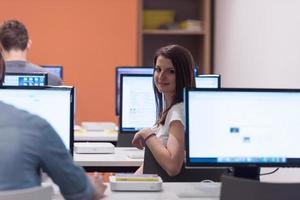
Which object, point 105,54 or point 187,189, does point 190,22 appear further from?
point 187,189

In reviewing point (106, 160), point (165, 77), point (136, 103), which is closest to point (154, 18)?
point (136, 103)

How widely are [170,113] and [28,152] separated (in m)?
1.19

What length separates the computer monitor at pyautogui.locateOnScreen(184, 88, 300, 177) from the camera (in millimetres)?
2576

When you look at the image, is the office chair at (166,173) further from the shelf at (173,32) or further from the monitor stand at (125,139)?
the shelf at (173,32)

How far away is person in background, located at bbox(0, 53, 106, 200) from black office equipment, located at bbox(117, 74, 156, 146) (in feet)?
6.70

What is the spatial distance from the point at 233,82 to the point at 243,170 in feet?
11.0

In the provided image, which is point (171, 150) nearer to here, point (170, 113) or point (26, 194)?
point (170, 113)

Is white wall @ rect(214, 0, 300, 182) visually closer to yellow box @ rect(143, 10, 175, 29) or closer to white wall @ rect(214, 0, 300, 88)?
white wall @ rect(214, 0, 300, 88)

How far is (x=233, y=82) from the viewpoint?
5.99 meters

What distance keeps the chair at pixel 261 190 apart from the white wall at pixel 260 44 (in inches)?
81.6

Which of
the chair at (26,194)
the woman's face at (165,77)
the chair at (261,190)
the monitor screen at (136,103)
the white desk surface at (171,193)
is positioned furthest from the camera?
the monitor screen at (136,103)

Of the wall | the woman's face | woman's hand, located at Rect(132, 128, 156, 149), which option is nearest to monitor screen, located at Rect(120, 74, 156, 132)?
the woman's face

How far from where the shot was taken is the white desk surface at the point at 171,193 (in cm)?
246

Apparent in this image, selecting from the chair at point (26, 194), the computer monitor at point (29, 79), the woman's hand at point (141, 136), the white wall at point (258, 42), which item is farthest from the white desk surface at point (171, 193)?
the white wall at point (258, 42)
